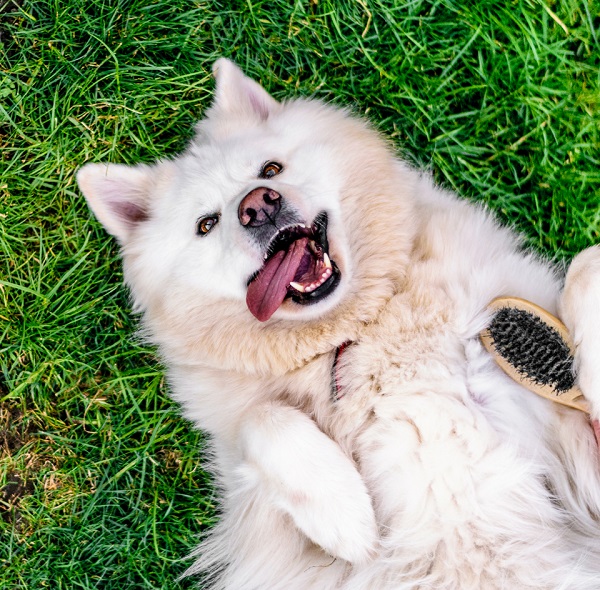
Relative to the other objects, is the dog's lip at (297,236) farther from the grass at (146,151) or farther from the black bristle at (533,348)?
the grass at (146,151)

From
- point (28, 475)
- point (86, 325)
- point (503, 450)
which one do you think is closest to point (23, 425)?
point (28, 475)

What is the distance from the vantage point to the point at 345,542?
7.13 feet

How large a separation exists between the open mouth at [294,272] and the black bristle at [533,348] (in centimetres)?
69

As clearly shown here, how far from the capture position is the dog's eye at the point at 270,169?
2772 mm

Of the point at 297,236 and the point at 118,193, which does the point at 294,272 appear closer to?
the point at 297,236

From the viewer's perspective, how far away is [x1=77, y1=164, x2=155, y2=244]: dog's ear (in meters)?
2.87

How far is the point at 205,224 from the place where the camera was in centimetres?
274

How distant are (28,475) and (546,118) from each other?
148 inches

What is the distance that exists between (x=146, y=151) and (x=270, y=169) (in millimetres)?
1319

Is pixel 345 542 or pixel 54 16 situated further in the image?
pixel 54 16

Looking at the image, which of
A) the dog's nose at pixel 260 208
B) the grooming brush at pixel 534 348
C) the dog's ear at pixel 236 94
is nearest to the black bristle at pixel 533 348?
the grooming brush at pixel 534 348

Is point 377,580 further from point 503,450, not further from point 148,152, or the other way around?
point 148,152

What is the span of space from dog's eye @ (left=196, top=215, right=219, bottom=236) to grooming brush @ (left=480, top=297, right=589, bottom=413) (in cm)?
128

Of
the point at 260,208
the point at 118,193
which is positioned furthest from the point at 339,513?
the point at 118,193
